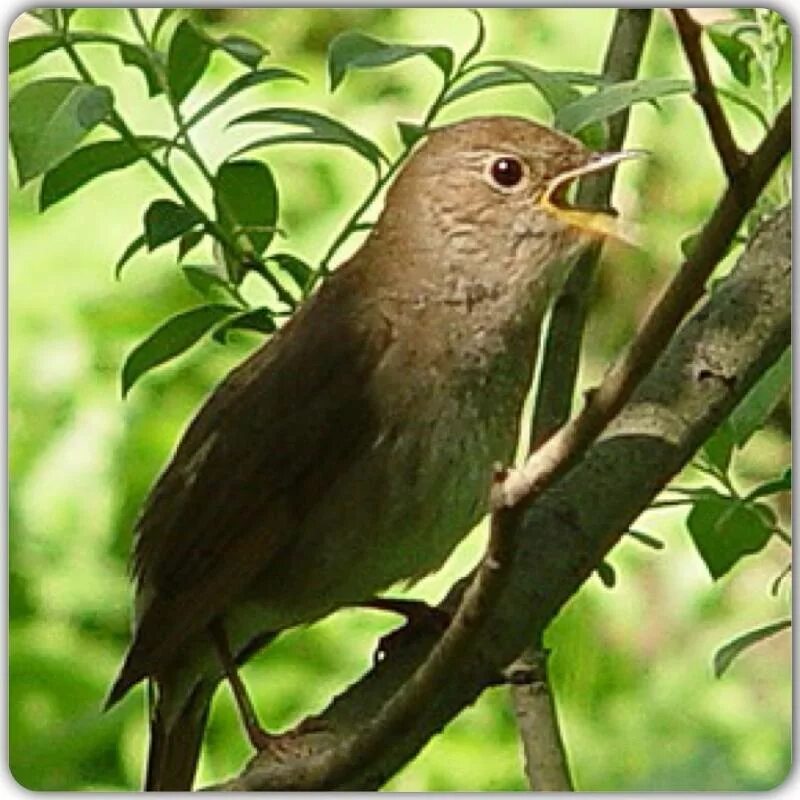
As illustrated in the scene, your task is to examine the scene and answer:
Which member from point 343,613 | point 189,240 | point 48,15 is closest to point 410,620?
point 189,240

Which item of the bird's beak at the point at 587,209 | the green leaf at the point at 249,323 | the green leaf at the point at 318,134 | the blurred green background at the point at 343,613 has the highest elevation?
the green leaf at the point at 318,134

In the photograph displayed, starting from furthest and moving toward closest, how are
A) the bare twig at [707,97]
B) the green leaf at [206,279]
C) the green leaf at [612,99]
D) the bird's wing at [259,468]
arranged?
the bird's wing at [259,468] < the green leaf at [206,279] < the green leaf at [612,99] < the bare twig at [707,97]

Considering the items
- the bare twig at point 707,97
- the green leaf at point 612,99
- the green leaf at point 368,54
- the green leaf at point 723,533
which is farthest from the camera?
the green leaf at point 723,533

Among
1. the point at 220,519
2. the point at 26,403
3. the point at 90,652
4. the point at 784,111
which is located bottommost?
the point at 90,652

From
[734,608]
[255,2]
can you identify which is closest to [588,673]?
[734,608]

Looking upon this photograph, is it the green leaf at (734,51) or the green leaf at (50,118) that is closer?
the green leaf at (50,118)

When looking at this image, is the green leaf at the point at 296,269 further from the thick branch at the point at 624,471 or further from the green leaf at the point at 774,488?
the green leaf at the point at 774,488

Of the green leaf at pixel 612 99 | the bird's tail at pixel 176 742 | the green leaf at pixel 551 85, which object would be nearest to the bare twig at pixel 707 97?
the green leaf at pixel 612 99

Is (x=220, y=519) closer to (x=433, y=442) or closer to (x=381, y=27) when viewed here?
(x=433, y=442)
